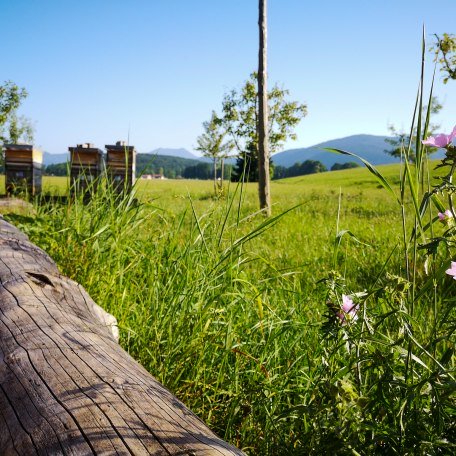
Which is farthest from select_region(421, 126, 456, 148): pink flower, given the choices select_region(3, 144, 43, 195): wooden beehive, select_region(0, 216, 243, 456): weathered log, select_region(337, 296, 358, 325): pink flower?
select_region(3, 144, 43, 195): wooden beehive

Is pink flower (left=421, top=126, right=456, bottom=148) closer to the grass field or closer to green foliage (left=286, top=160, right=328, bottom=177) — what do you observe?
the grass field

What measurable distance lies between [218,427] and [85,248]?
184 cm

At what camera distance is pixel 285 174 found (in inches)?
6378

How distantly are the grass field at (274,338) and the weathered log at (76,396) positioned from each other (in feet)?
1.15

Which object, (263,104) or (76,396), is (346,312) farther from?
(263,104)

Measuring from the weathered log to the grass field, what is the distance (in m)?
0.35

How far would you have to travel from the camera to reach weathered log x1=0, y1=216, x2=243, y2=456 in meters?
1.29

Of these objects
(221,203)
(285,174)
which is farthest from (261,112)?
(285,174)

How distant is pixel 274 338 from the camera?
2418 millimetres

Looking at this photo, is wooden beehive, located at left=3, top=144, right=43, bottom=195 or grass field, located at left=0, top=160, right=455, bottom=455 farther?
wooden beehive, located at left=3, top=144, right=43, bottom=195

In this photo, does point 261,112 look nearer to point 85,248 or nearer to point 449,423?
point 85,248

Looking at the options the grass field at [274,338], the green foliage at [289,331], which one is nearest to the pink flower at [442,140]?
the green foliage at [289,331]

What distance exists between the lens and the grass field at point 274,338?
56.1 inches

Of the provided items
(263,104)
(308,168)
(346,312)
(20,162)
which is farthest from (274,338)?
(308,168)
